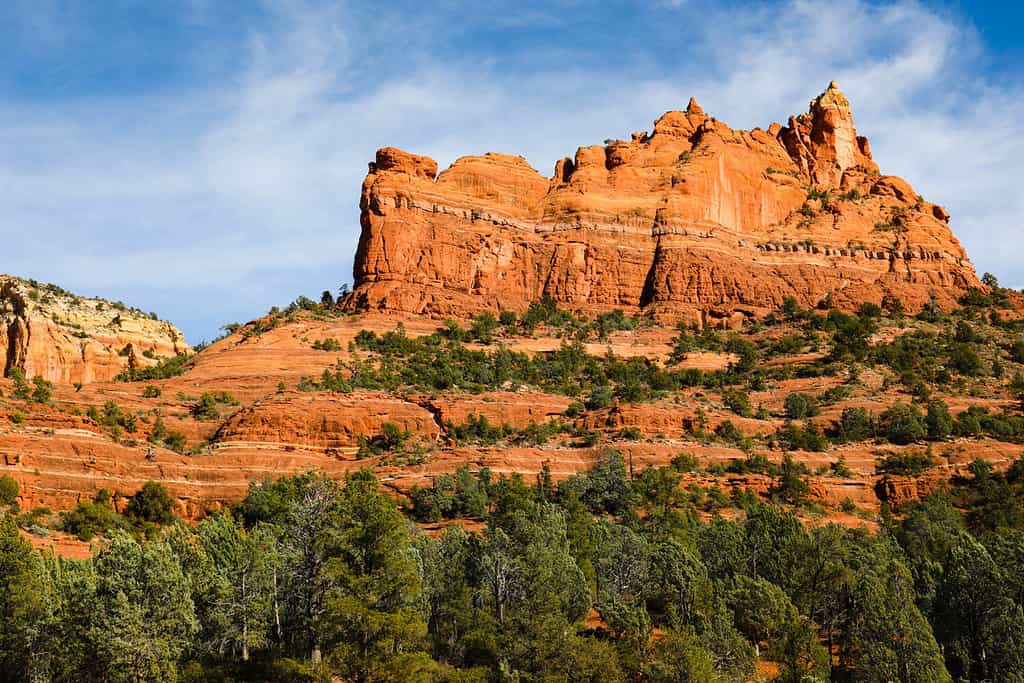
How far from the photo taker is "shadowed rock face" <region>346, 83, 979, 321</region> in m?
112

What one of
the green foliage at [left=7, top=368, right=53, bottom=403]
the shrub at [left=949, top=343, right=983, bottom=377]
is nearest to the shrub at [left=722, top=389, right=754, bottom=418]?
the shrub at [left=949, top=343, right=983, bottom=377]

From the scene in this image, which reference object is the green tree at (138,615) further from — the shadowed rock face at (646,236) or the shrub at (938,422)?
the shadowed rock face at (646,236)

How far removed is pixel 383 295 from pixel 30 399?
40.2 m

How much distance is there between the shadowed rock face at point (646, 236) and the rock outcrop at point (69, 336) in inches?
853

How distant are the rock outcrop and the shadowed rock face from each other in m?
21.7

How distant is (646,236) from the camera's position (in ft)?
394

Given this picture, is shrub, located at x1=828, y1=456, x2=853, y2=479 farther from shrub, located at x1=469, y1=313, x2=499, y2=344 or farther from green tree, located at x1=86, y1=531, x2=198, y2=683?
green tree, located at x1=86, y1=531, x2=198, y2=683

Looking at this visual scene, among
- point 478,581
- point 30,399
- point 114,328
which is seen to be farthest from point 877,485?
point 114,328

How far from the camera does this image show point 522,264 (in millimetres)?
117062

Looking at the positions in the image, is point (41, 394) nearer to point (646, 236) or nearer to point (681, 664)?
point (681, 664)

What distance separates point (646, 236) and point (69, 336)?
5905cm

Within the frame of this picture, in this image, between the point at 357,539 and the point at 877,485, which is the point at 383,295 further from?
the point at 357,539

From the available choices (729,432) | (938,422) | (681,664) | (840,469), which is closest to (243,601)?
(681,664)

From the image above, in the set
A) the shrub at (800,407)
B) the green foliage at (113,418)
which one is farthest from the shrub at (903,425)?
the green foliage at (113,418)
